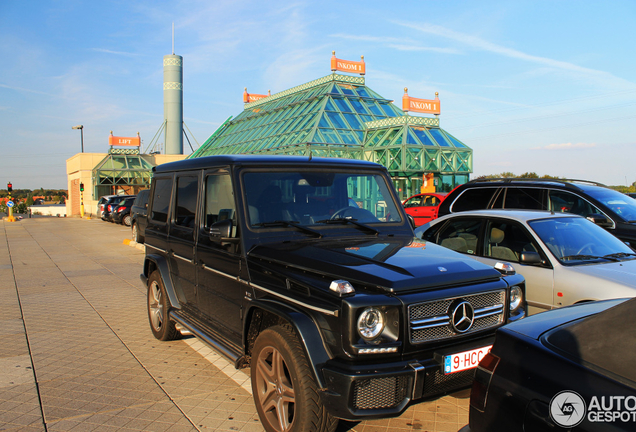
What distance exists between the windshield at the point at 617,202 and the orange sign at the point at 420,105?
23.5 meters

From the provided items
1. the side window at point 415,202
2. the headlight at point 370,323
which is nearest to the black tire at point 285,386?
the headlight at point 370,323

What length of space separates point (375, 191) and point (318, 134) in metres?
22.0

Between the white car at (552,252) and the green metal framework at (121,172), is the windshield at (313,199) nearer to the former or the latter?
the white car at (552,252)

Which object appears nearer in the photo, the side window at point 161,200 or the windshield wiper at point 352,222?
the windshield wiper at point 352,222

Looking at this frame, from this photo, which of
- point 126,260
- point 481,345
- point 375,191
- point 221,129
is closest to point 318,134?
point 126,260

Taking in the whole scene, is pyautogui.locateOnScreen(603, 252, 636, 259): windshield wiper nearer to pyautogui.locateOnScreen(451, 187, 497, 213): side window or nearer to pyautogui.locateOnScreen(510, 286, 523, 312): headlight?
pyautogui.locateOnScreen(510, 286, 523, 312): headlight

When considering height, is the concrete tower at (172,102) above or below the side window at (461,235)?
above

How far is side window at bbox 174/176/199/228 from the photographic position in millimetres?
4766

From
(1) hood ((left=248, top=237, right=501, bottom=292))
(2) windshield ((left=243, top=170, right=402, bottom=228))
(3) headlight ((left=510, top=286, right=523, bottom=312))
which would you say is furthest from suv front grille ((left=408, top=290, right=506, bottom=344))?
(2) windshield ((left=243, top=170, right=402, bottom=228))

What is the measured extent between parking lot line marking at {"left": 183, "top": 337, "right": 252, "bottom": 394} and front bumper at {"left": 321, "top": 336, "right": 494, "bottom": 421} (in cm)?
184

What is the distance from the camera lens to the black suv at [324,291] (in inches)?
110

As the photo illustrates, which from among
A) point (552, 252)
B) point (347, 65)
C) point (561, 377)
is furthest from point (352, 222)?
point (347, 65)
